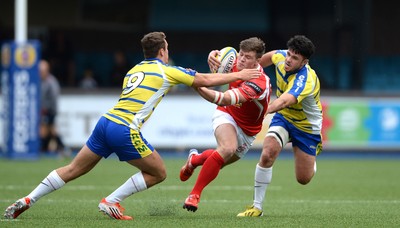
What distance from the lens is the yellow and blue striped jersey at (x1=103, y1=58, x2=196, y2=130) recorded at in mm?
10016

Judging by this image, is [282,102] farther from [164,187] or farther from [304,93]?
[164,187]

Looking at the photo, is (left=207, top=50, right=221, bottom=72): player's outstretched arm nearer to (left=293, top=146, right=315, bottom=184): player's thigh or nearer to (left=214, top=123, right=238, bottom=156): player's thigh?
(left=214, top=123, right=238, bottom=156): player's thigh

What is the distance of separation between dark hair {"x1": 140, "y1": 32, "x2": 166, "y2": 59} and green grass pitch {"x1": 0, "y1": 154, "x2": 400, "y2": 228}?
1.68m

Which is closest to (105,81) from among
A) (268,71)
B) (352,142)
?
(268,71)

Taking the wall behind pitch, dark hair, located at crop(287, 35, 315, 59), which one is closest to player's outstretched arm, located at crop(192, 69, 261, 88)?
dark hair, located at crop(287, 35, 315, 59)

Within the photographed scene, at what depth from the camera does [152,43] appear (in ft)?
33.2

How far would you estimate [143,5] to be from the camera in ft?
88.5

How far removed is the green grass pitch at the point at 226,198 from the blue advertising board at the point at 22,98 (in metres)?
0.59

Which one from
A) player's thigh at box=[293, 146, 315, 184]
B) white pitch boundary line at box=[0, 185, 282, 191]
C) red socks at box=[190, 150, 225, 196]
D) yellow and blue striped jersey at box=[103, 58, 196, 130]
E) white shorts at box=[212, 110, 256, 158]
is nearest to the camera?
yellow and blue striped jersey at box=[103, 58, 196, 130]

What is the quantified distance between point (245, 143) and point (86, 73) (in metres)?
13.5

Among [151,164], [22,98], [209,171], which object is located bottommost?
[22,98]

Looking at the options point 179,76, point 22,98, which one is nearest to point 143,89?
point 179,76

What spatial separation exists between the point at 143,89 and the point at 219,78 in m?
0.77

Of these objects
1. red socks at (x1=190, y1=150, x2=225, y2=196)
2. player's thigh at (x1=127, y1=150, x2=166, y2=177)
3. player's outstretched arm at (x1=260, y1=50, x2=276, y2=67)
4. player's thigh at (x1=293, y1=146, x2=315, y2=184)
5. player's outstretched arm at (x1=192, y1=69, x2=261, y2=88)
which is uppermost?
player's outstretched arm at (x1=192, y1=69, x2=261, y2=88)
